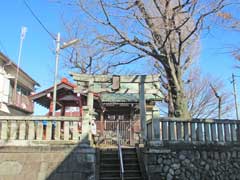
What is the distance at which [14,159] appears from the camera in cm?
862

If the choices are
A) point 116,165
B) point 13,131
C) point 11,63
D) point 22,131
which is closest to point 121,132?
point 116,165

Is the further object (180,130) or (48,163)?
(180,130)

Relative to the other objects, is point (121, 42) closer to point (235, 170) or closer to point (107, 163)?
point (107, 163)

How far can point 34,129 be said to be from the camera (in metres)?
8.86

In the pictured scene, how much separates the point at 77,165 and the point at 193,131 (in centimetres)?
393

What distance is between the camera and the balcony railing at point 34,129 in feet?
28.8

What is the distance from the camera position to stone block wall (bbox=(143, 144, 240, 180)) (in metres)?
8.95

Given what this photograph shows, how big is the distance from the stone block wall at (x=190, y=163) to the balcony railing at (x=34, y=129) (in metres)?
2.59

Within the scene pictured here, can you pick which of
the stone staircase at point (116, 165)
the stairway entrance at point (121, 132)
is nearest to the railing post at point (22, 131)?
the stone staircase at point (116, 165)

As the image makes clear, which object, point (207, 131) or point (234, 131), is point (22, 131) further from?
point (234, 131)

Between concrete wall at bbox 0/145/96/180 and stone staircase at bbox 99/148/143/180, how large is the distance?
662mm

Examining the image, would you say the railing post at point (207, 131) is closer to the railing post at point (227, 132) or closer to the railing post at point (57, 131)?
the railing post at point (227, 132)

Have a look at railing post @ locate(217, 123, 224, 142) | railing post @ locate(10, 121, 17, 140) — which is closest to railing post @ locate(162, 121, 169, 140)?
railing post @ locate(217, 123, 224, 142)

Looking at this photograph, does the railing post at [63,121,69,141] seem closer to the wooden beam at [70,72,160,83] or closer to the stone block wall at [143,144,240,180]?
the wooden beam at [70,72,160,83]
